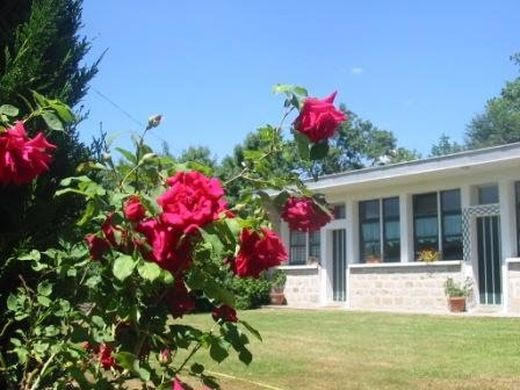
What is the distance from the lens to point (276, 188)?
287 centimetres

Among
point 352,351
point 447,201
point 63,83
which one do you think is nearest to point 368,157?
point 447,201

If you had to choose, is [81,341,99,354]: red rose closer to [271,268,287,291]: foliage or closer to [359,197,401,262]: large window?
[359,197,401,262]: large window

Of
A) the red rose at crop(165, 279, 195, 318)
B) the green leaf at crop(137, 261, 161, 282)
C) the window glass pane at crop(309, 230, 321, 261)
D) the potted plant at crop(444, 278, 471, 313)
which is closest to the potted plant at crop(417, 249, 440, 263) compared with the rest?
the potted plant at crop(444, 278, 471, 313)

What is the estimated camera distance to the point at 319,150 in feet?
9.20

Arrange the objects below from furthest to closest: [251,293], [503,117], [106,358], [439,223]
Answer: [503,117] < [251,293] < [439,223] < [106,358]

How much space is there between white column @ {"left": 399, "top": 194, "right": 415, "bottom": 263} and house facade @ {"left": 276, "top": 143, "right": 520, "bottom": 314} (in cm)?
3

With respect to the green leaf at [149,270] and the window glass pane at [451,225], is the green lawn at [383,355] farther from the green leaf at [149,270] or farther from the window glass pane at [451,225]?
the green leaf at [149,270]

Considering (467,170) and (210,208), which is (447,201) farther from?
(210,208)

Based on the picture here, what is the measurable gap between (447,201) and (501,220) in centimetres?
193

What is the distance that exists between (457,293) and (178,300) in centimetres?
1617

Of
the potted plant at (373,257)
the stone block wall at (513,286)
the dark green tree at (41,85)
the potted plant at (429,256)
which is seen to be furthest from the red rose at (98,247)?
the potted plant at (373,257)

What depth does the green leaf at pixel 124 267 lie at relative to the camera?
228 centimetres

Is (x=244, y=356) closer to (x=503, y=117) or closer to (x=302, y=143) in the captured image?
(x=302, y=143)

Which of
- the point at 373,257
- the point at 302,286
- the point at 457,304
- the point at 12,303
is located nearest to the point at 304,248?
the point at 302,286
